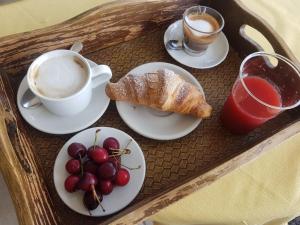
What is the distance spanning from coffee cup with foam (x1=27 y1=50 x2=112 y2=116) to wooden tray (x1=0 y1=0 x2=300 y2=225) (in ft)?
0.21

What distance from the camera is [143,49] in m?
0.90

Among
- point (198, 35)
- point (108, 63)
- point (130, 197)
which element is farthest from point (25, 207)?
point (198, 35)

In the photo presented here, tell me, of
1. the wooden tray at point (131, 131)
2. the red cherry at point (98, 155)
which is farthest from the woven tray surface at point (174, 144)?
the red cherry at point (98, 155)

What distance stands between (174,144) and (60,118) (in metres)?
0.27

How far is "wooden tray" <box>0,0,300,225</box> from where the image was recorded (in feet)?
1.91

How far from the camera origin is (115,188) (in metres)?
0.67

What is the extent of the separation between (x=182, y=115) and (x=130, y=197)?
0.24 metres

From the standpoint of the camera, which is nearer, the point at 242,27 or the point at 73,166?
the point at 73,166

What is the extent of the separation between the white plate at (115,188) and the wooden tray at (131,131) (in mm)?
24

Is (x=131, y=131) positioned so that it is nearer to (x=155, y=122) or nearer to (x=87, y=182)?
(x=155, y=122)

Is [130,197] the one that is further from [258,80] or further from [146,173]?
[258,80]

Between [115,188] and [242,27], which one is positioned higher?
[242,27]

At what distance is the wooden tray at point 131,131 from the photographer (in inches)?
23.0

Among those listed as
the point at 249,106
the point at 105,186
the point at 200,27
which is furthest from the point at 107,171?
the point at 200,27
